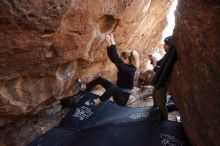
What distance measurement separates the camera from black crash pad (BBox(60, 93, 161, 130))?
5.09m

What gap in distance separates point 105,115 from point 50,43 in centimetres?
177

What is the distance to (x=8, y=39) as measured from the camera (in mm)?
4258

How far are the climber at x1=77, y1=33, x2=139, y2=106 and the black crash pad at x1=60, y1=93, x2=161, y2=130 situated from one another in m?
0.31

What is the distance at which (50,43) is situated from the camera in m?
4.91

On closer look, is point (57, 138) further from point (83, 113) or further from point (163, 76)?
point (163, 76)

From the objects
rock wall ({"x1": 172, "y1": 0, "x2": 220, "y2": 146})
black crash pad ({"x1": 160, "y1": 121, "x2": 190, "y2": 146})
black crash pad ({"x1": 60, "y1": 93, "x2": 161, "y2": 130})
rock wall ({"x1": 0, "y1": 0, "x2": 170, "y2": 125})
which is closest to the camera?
rock wall ({"x1": 172, "y1": 0, "x2": 220, "y2": 146})

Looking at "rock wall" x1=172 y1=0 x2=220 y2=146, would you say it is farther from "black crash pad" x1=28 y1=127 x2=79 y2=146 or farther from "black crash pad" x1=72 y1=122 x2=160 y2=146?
"black crash pad" x1=28 y1=127 x2=79 y2=146

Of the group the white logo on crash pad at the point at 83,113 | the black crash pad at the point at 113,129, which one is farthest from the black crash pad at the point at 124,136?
the white logo on crash pad at the point at 83,113

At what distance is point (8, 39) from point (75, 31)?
1.39 metres

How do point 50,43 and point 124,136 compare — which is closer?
point 124,136

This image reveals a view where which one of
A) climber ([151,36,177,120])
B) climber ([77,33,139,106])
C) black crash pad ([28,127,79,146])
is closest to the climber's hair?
climber ([77,33,139,106])

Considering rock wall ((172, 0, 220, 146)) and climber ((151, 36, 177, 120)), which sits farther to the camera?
climber ((151, 36, 177, 120))

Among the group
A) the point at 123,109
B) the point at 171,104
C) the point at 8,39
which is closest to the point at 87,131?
the point at 123,109

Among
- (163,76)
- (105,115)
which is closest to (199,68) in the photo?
(163,76)
